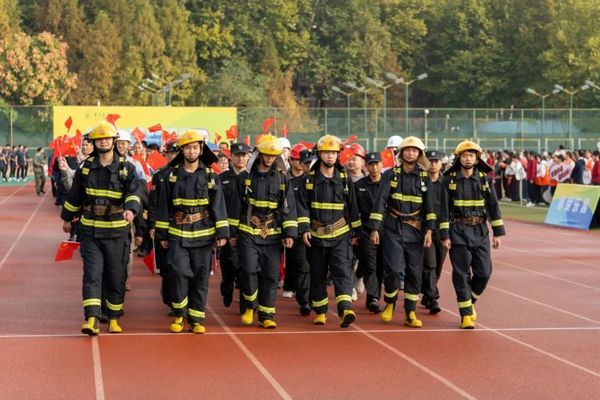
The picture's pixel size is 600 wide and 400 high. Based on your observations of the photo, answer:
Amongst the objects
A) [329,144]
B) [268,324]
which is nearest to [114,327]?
[268,324]

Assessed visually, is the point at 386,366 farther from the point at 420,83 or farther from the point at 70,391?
the point at 420,83

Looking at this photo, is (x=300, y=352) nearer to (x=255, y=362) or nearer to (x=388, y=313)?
(x=255, y=362)

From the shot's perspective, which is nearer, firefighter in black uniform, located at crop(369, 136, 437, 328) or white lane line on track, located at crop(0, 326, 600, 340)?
white lane line on track, located at crop(0, 326, 600, 340)

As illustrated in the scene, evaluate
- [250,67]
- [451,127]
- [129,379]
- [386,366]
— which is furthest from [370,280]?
[250,67]

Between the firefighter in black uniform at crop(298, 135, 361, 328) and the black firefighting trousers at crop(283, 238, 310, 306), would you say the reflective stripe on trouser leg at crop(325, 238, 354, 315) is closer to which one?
the firefighter in black uniform at crop(298, 135, 361, 328)

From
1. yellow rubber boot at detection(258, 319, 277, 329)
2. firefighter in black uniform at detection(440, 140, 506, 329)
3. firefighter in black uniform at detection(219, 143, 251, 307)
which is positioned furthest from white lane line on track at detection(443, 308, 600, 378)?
firefighter in black uniform at detection(219, 143, 251, 307)

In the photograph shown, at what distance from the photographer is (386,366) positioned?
9547 millimetres

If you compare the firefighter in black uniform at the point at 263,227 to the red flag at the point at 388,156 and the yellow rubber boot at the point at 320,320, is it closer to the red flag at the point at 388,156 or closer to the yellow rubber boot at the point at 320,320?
the yellow rubber boot at the point at 320,320

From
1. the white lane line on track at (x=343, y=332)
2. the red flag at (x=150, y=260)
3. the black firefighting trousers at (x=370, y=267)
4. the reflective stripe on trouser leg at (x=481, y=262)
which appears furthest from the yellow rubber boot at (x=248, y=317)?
the red flag at (x=150, y=260)

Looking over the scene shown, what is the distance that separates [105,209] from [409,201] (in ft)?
9.87

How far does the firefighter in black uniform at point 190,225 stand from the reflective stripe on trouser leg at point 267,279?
23.5 inches

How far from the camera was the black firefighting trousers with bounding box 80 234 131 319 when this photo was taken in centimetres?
1072

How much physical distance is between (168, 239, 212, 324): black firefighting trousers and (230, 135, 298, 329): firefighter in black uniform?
1.61 ft

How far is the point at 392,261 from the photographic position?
461 inches
